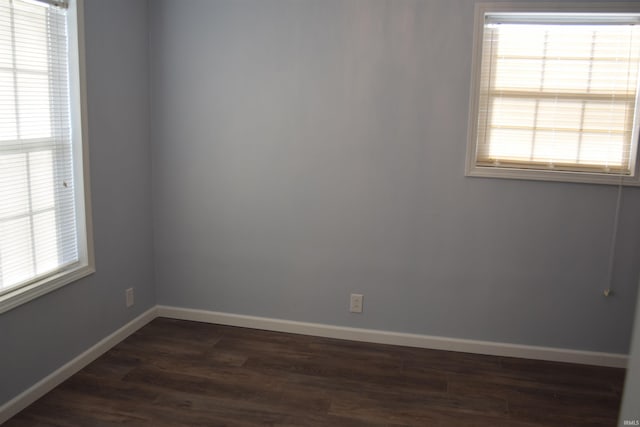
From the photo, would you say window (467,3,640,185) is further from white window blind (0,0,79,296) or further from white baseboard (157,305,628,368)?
white window blind (0,0,79,296)

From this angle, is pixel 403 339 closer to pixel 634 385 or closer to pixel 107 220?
pixel 107 220

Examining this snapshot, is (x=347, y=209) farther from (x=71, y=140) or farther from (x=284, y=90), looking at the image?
(x=71, y=140)

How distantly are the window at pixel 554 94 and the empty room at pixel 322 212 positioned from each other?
0.01 m

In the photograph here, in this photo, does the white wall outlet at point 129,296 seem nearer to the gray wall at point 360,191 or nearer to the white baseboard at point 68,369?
the white baseboard at point 68,369

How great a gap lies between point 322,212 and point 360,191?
280 mm

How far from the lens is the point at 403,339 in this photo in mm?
3531

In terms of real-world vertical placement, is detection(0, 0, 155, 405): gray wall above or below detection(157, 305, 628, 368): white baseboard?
above

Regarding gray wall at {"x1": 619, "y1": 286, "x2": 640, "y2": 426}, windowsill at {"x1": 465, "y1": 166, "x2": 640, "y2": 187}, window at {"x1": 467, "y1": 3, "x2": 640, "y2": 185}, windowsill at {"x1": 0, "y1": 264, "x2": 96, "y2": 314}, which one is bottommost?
windowsill at {"x1": 0, "y1": 264, "x2": 96, "y2": 314}

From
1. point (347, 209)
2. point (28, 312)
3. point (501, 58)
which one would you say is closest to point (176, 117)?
point (347, 209)

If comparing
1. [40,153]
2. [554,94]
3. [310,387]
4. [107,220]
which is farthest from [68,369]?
[554,94]

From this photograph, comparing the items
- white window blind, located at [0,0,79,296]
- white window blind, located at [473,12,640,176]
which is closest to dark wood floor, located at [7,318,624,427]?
white window blind, located at [0,0,79,296]

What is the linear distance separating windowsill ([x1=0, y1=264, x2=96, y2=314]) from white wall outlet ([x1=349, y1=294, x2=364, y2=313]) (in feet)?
5.17

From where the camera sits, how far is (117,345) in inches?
135

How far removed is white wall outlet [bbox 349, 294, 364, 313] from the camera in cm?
356
